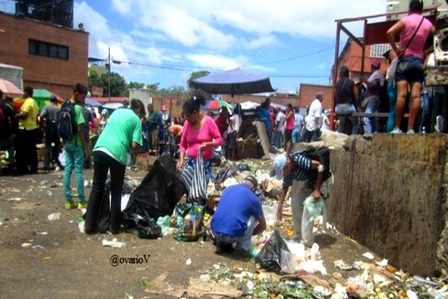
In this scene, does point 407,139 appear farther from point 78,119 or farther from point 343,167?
point 78,119

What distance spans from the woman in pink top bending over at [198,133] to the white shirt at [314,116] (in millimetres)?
5584

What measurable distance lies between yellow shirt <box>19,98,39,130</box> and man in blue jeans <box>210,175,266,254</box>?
6756mm

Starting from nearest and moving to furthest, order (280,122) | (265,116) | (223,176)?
(223,176) → (265,116) → (280,122)

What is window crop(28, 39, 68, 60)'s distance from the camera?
30.1 m

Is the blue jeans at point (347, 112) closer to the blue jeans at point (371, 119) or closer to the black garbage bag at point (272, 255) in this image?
the blue jeans at point (371, 119)

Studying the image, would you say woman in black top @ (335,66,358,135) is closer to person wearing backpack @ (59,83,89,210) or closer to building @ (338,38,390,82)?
building @ (338,38,390,82)

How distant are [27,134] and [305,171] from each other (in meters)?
7.30

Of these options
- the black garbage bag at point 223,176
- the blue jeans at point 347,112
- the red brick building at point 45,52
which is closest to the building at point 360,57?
the blue jeans at point 347,112

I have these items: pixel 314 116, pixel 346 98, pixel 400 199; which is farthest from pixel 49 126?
pixel 400 199

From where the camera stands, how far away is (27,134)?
10.2m

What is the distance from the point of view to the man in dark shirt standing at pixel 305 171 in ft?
18.2

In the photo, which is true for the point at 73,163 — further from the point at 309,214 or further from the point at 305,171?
the point at 309,214

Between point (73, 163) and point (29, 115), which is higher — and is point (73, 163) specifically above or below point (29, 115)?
Answer: below

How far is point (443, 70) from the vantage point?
16.1ft
